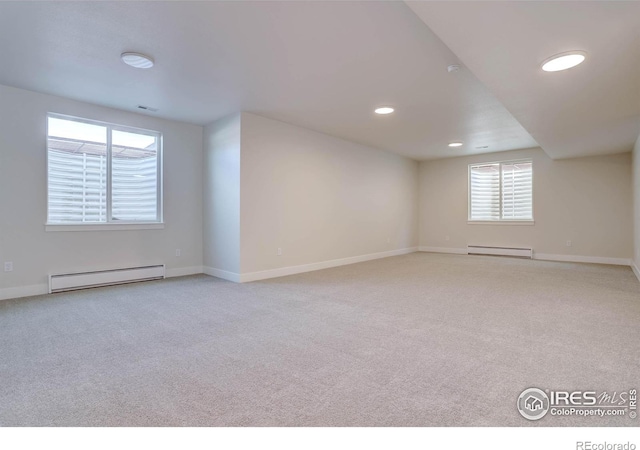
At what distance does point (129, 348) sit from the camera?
2.47m

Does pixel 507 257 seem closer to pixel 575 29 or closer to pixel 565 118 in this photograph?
pixel 565 118

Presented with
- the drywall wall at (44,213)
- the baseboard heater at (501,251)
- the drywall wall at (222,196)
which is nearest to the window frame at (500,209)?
the baseboard heater at (501,251)

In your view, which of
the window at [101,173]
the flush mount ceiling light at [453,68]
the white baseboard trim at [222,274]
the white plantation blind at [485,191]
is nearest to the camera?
the flush mount ceiling light at [453,68]

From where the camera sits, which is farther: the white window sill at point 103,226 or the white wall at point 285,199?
the white wall at point 285,199

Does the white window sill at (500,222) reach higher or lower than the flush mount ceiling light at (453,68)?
lower

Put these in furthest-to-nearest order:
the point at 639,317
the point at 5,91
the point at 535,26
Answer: the point at 5,91 < the point at 639,317 < the point at 535,26

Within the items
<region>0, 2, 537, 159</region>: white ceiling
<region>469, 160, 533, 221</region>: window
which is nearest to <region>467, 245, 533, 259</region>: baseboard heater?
<region>469, 160, 533, 221</region>: window

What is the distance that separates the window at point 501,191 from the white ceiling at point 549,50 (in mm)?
3405

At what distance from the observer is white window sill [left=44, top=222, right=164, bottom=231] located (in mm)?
4238

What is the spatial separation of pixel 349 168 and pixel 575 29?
4.67 metres

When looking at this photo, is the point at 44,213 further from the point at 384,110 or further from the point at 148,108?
the point at 384,110

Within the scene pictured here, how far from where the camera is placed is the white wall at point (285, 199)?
4.95m

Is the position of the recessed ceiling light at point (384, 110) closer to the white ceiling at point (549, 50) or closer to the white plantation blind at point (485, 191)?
the white ceiling at point (549, 50)
